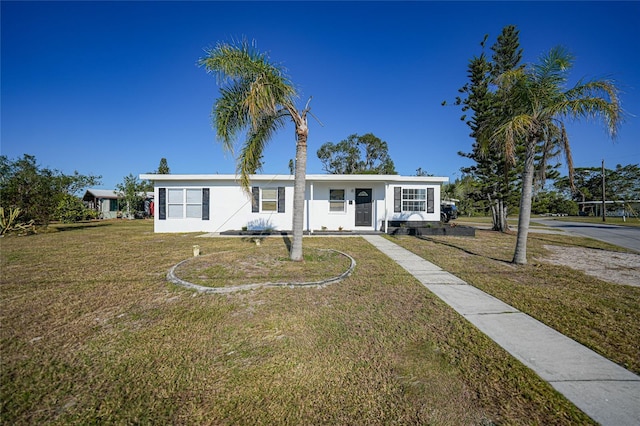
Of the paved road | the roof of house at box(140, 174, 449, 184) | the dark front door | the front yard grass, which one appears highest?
the roof of house at box(140, 174, 449, 184)

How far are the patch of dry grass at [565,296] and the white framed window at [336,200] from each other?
584 centimetres

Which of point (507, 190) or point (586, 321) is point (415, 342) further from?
point (507, 190)

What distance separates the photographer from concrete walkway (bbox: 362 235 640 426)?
1.98m

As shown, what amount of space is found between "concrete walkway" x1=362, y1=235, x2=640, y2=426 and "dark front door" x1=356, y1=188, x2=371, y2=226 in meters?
8.58

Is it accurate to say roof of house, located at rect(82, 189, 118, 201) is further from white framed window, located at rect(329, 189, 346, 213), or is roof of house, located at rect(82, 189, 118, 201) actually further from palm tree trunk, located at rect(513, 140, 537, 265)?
palm tree trunk, located at rect(513, 140, 537, 265)

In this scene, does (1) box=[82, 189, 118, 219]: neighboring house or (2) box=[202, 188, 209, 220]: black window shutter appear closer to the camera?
(2) box=[202, 188, 209, 220]: black window shutter

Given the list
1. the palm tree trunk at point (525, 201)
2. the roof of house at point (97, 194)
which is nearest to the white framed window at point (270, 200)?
the palm tree trunk at point (525, 201)

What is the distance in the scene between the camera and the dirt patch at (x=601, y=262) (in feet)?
18.0

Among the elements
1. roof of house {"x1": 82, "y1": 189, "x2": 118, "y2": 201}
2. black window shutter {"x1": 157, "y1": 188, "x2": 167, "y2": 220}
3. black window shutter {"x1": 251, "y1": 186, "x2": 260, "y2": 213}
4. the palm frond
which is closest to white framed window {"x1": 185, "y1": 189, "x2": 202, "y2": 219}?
black window shutter {"x1": 157, "y1": 188, "x2": 167, "y2": 220}

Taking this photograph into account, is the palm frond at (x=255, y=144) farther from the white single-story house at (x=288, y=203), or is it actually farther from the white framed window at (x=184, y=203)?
the white framed window at (x=184, y=203)

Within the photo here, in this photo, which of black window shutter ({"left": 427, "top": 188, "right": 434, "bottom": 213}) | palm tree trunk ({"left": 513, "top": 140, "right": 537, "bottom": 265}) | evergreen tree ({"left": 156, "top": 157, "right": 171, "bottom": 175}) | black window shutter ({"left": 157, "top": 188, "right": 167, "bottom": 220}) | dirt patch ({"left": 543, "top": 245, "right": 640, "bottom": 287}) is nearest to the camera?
dirt patch ({"left": 543, "top": 245, "right": 640, "bottom": 287})

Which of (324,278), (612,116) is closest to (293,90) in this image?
(324,278)

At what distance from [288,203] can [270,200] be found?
36.4 inches

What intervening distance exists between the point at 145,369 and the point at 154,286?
261 centimetres
